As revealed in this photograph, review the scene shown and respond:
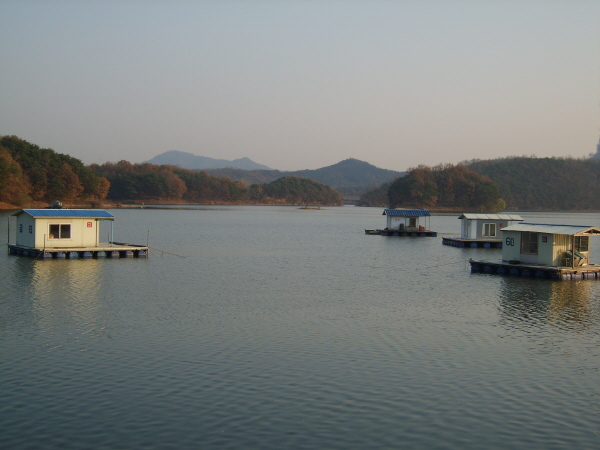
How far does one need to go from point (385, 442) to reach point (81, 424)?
555cm

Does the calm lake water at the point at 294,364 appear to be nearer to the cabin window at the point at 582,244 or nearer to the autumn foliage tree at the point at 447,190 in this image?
the cabin window at the point at 582,244

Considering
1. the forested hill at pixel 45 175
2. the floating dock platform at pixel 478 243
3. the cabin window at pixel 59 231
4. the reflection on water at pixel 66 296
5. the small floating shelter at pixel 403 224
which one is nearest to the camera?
the reflection on water at pixel 66 296

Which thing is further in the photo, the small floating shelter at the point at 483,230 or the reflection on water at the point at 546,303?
the small floating shelter at the point at 483,230

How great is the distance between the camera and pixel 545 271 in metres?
32.2

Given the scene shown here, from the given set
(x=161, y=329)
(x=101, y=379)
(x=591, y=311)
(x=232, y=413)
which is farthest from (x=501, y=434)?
(x=591, y=311)

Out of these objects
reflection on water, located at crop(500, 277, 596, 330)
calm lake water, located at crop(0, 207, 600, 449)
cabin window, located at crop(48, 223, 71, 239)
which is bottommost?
calm lake water, located at crop(0, 207, 600, 449)

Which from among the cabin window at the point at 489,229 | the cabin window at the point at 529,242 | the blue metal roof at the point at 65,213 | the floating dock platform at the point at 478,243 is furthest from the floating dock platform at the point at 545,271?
the blue metal roof at the point at 65,213

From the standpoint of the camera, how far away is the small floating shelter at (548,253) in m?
32.0

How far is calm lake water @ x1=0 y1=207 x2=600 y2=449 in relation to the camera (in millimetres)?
11023

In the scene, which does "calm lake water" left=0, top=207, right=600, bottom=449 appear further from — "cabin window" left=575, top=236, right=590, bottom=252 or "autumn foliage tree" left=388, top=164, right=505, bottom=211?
"autumn foliage tree" left=388, top=164, right=505, bottom=211

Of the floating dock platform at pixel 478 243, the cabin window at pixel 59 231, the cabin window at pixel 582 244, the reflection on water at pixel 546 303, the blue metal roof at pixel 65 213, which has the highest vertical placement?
the blue metal roof at pixel 65 213

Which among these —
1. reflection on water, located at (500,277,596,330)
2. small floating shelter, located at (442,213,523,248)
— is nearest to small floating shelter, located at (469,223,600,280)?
reflection on water, located at (500,277,596,330)

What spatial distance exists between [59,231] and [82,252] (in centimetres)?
216

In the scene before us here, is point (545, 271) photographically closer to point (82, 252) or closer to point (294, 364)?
point (294, 364)
